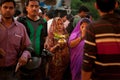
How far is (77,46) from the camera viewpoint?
6258 mm

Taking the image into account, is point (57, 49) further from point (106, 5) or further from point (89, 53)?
point (106, 5)

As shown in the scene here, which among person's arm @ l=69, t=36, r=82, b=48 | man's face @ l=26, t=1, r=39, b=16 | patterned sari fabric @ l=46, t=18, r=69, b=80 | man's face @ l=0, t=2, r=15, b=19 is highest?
man's face @ l=0, t=2, r=15, b=19

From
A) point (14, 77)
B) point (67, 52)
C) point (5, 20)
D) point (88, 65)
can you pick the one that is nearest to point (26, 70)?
point (14, 77)

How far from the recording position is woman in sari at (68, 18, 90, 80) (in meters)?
6.16

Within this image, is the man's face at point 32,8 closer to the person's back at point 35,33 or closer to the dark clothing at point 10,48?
the person's back at point 35,33

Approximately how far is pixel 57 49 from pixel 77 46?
2.14 ft

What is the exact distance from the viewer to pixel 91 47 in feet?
11.6

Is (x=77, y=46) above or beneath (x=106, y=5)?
beneath

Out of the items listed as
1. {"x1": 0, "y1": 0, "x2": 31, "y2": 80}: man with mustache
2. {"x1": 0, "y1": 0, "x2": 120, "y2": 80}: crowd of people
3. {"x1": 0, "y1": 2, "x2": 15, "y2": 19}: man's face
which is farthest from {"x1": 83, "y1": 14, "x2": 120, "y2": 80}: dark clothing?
{"x1": 0, "y1": 2, "x2": 15, "y2": 19}: man's face

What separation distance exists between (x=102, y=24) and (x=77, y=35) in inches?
107

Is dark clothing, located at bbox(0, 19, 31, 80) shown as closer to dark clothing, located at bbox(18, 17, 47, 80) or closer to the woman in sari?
dark clothing, located at bbox(18, 17, 47, 80)

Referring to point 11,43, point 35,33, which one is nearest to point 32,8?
point 35,33

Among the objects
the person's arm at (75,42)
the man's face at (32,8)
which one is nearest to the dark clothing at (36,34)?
the man's face at (32,8)

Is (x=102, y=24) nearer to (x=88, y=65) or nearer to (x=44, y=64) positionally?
(x=88, y=65)
